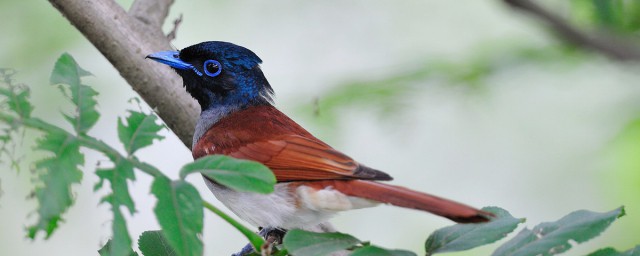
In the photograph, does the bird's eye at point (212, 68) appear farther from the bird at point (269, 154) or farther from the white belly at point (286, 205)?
the white belly at point (286, 205)

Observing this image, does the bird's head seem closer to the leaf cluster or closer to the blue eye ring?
the blue eye ring

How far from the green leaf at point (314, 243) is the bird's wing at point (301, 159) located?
50 cm

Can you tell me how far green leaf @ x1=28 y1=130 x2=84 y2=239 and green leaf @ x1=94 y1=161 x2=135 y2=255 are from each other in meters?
0.07

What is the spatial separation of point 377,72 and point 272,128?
53.0 inches

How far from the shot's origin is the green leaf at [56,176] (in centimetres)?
206

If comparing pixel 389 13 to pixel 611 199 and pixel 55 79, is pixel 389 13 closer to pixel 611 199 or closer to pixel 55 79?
pixel 611 199

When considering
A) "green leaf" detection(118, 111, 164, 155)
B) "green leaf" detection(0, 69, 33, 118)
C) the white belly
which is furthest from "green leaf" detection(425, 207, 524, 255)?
"green leaf" detection(0, 69, 33, 118)

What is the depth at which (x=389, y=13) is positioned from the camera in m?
7.01

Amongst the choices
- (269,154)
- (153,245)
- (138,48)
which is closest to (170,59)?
(138,48)

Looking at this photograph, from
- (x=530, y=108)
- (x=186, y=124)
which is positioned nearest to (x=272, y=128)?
(x=186, y=124)

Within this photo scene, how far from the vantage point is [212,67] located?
4.08 meters

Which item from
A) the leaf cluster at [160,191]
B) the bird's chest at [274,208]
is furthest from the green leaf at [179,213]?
the bird's chest at [274,208]

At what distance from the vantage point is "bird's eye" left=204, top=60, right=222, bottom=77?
4.05m

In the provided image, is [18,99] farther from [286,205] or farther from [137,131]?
[286,205]
